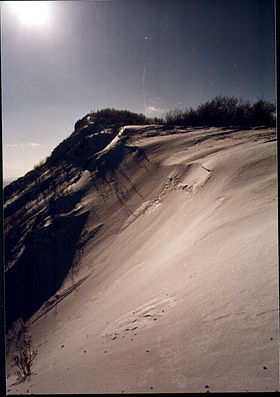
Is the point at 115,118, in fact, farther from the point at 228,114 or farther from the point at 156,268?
the point at 156,268

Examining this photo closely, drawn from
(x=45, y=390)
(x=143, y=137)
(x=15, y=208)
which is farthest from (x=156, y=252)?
(x=15, y=208)

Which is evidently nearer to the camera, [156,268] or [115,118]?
[156,268]

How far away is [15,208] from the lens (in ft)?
21.6

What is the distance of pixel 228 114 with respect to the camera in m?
5.93

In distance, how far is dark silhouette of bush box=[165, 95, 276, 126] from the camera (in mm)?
5332

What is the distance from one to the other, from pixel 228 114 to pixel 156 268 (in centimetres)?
451

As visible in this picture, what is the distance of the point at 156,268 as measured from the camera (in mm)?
2869

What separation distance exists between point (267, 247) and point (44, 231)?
4332mm

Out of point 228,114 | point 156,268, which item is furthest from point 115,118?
point 156,268

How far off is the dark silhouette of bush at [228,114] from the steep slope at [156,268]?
411 millimetres

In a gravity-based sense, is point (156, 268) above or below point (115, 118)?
below

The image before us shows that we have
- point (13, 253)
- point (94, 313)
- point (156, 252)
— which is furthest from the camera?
point (13, 253)

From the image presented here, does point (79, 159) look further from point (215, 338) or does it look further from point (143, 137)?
point (215, 338)

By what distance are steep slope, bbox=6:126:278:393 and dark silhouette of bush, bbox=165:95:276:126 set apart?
1.35 ft
